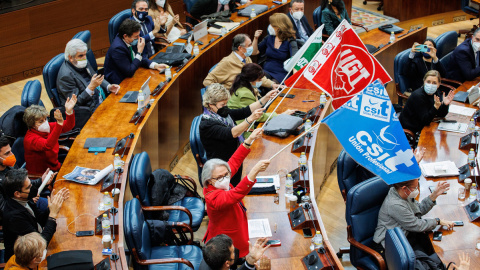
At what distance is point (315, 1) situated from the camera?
32.3ft

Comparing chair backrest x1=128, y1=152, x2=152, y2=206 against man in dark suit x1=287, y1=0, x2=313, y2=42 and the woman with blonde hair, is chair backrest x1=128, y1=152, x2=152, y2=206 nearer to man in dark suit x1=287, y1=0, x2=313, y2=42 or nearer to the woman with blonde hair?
the woman with blonde hair

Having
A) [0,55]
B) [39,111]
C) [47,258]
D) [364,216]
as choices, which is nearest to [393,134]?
[364,216]

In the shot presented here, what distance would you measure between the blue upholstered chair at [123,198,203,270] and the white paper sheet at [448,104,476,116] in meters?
3.36

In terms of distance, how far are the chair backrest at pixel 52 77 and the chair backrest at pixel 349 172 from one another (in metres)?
3.10

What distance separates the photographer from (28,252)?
363 cm

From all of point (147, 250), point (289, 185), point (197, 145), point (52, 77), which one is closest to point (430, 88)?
point (289, 185)

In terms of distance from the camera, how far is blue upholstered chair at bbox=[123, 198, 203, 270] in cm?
408

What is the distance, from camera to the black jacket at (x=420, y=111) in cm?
605

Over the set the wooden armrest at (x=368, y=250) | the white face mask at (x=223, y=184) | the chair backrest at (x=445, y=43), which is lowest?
the chair backrest at (x=445, y=43)

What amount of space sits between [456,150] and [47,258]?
3.79 m

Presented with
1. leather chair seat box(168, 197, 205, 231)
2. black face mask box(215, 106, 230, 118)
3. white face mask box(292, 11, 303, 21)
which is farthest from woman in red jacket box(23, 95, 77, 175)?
white face mask box(292, 11, 303, 21)

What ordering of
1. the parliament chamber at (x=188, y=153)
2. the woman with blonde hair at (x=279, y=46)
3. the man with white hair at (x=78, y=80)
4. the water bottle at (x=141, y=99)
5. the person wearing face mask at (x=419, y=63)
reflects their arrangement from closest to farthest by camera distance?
1. the parliament chamber at (x=188, y=153)
2. the water bottle at (x=141, y=99)
3. the man with white hair at (x=78, y=80)
4. the person wearing face mask at (x=419, y=63)
5. the woman with blonde hair at (x=279, y=46)

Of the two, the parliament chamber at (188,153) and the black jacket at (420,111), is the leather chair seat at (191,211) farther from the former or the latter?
the black jacket at (420,111)

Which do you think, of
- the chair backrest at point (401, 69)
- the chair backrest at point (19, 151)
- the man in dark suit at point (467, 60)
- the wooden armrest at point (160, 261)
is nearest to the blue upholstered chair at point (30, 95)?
the chair backrest at point (19, 151)
